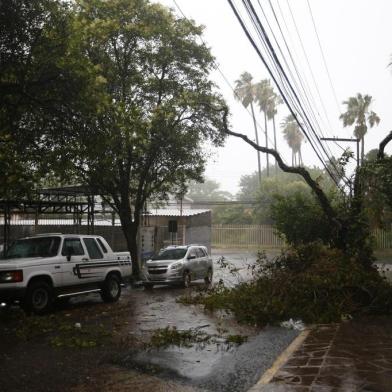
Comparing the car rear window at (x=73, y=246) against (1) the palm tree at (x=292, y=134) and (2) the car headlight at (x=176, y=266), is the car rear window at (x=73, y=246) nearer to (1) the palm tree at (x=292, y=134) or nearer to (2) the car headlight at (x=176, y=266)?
(2) the car headlight at (x=176, y=266)

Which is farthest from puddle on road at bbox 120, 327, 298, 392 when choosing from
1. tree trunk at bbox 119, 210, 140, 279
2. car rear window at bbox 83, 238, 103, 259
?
tree trunk at bbox 119, 210, 140, 279

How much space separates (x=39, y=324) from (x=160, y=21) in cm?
1263

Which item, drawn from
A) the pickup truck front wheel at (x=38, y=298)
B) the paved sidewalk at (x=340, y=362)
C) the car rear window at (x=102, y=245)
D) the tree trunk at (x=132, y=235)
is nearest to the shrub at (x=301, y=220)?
the tree trunk at (x=132, y=235)

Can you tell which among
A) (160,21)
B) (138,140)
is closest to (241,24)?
A: (138,140)

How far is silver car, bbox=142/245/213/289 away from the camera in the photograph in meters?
18.3

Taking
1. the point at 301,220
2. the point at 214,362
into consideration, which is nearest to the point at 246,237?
the point at 301,220

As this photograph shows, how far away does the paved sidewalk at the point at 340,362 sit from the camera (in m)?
6.32

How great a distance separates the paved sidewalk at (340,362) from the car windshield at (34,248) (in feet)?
22.2

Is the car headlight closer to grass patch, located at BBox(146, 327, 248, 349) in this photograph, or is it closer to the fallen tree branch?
the fallen tree branch

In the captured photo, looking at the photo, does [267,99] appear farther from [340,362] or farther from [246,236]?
[340,362]

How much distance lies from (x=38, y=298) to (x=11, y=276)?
105 centimetres

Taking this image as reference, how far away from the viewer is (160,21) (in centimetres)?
1881

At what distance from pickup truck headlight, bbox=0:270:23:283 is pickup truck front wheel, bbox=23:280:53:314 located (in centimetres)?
39

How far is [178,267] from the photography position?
60.7 ft
